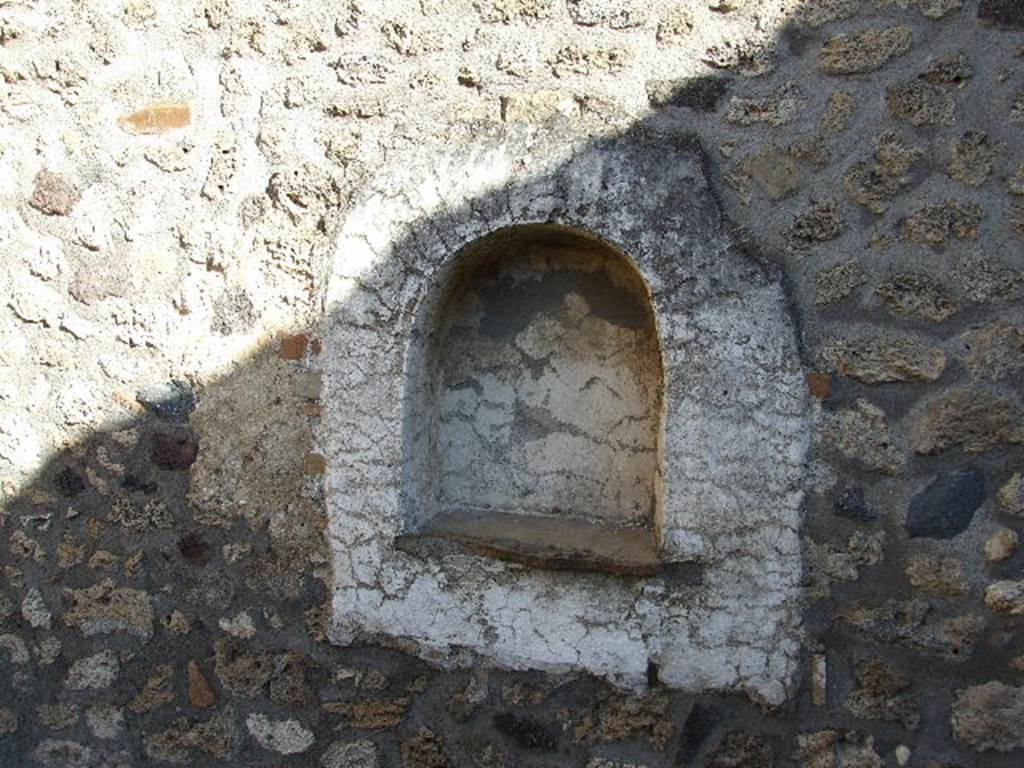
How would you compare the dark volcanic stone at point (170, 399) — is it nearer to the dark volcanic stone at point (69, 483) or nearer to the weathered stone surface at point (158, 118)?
the dark volcanic stone at point (69, 483)

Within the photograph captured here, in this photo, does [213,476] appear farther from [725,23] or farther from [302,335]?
[725,23]

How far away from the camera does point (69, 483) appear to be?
2.64m

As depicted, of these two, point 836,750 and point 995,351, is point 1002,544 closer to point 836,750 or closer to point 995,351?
point 995,351

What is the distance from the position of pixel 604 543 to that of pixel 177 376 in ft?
4.08

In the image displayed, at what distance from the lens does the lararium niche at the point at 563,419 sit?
2.20 m

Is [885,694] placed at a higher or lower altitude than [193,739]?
higher

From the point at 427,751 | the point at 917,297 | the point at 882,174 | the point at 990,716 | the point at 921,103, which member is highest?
the point at 921,103

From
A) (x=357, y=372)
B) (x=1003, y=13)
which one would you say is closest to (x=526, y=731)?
(x=357, y=372)

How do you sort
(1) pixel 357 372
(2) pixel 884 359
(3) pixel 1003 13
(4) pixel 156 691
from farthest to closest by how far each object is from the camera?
(4) pixel 156 691 → (1) pixel 357 372 → (2) pixel 884 359 → (3) pixel 1003 13

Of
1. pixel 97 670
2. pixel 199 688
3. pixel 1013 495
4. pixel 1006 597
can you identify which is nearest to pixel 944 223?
pixel 1013 495

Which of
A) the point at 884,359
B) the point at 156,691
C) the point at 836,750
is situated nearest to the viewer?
the point at 884,359

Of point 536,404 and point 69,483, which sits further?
point 69,483

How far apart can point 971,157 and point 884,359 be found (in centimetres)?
48

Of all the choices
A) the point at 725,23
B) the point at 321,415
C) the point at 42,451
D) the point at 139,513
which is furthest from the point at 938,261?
the point at 42,451
